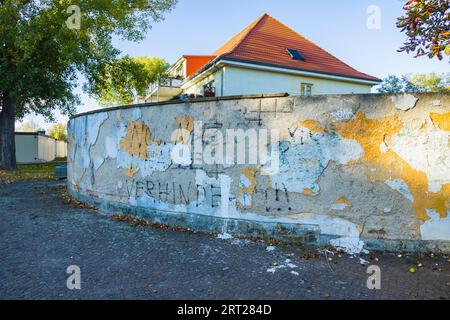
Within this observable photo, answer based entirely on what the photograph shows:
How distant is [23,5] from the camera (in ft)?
47.0

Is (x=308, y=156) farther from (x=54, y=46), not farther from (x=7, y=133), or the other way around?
(x=7, y=133)

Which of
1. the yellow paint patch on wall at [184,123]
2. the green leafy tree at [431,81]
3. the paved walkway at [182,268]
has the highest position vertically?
the green leafy tree at [431,81]

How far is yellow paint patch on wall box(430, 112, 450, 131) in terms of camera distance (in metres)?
4.29

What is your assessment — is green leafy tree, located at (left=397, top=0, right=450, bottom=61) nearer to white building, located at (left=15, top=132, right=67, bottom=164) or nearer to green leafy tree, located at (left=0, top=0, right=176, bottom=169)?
green leafy tree, located at (left=0, top=0, right=176, bottom=169)

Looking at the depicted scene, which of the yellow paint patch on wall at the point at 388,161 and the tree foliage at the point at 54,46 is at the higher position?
the tree foliage at the point at 54,46

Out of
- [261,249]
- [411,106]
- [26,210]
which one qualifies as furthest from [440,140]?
[26,210]

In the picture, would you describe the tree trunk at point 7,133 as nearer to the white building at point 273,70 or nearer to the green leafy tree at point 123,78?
the green leafy tree at point 123,78

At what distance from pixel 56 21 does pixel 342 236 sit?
601 inches

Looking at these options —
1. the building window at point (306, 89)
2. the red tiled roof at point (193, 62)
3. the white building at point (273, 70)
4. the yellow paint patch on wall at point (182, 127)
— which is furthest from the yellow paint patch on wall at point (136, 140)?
the red tiled roof at point (193, 62)

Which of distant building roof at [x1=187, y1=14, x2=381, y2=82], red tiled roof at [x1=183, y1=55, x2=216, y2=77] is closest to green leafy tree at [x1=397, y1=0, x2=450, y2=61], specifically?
distant building roof at [x1=187, y1=14, x2=381, y2=82]

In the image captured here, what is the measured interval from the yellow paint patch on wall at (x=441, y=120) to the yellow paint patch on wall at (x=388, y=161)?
1.40 ft

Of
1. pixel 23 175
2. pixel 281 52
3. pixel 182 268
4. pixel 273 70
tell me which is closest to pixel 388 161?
pixel 182 268

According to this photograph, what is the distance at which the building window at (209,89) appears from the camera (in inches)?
661
